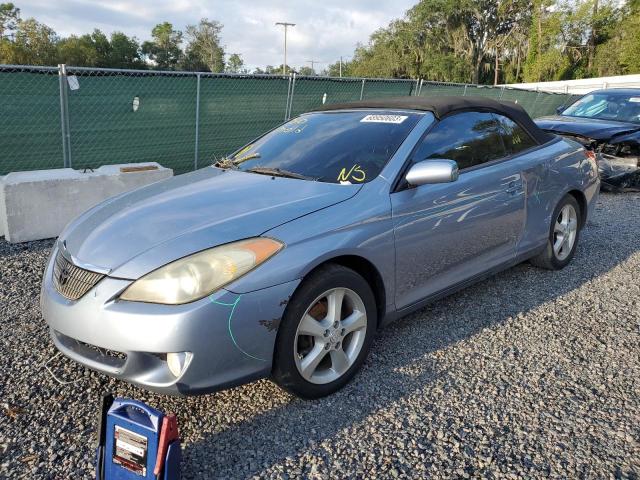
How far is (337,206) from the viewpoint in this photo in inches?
110

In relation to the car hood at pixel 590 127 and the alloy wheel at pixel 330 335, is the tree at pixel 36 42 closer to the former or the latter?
the car hood at pixel 590 127

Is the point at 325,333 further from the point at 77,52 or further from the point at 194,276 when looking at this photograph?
the point at 77,52

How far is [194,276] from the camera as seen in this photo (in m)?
2.31

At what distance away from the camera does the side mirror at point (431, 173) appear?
9.82 ft

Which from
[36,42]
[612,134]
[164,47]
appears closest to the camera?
[612,134]

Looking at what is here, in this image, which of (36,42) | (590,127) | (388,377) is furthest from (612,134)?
(36,42)

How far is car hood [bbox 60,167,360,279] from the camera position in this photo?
2432 millimetres

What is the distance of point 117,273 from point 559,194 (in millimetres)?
3598

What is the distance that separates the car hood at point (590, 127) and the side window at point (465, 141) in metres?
5.15

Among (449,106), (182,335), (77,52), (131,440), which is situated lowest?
(131,440)

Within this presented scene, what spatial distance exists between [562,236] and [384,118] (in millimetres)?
2168

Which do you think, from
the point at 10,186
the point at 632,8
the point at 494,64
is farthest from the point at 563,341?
the point at 494,64

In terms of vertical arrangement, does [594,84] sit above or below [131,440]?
above

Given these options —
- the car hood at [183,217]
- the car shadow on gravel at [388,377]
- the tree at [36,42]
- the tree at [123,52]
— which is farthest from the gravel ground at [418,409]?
the tree at [123,52]
